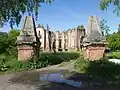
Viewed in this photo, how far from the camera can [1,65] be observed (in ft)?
50.1

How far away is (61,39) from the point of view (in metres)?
68.1

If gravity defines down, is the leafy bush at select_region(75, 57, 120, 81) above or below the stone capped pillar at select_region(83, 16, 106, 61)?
below

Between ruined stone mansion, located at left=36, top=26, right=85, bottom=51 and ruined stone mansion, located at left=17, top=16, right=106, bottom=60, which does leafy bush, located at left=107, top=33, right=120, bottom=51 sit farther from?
ruined stone mansion, located at left=17, top=16, right=106, bottom=60

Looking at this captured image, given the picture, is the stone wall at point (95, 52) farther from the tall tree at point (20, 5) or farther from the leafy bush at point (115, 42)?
the leafy bush at point (115, 42)

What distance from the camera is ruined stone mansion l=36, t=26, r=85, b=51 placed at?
201 feet

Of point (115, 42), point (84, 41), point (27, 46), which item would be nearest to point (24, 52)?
point (27, 46)

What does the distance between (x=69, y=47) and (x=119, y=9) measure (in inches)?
2043

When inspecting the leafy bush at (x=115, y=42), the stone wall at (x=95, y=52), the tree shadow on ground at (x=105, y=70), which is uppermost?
the leafy bush at (x=115, y=42)

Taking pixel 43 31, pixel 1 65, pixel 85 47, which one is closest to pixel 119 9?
pixel 85 47

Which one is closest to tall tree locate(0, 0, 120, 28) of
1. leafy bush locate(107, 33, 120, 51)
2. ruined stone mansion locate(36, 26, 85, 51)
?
ruined stone mansion locate(36, 26, 85, 51)

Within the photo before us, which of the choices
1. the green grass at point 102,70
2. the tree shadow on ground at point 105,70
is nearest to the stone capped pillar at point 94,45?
the green grass at point 102,70

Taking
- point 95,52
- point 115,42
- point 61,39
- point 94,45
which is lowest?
point 95,52

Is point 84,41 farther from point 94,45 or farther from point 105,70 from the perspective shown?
point 105,70

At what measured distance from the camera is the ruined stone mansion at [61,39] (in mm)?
61219
